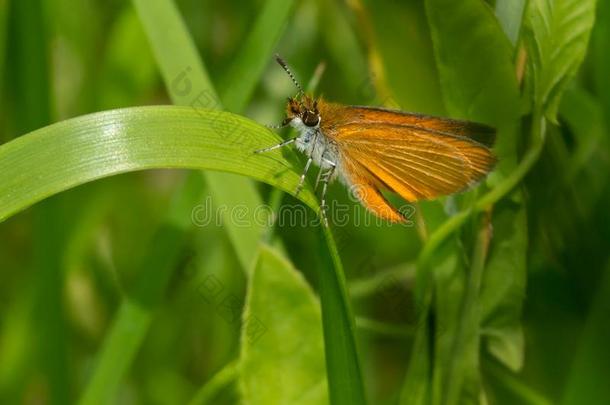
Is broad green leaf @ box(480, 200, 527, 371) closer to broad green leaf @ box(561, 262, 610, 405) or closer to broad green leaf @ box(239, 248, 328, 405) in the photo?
broad green leaf @ box(561, 262, 610, 405)

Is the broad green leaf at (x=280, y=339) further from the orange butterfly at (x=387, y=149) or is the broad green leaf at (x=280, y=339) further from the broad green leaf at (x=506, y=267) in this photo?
the broad green leaf at (x=506, y=267)

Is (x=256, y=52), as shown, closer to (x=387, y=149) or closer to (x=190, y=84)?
(x=190, y=84)

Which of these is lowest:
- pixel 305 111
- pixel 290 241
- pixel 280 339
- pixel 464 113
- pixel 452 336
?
pixel 452 336

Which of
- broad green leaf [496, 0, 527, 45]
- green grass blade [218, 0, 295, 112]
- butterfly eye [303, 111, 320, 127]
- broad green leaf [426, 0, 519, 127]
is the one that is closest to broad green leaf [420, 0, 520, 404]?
broad green leaf [426, 0, 519, 127]

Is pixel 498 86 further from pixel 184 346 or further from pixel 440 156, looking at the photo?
pixel 184 346

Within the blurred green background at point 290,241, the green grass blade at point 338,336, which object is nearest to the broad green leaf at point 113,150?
the green grass blade at point 338,336

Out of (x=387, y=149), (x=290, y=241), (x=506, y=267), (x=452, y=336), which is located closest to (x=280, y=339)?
(x=452, y=336)

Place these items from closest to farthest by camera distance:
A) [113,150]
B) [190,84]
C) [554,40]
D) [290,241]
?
[113,150] → [554,40] → [190,84] → [290,241]

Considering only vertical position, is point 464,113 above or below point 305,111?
below
